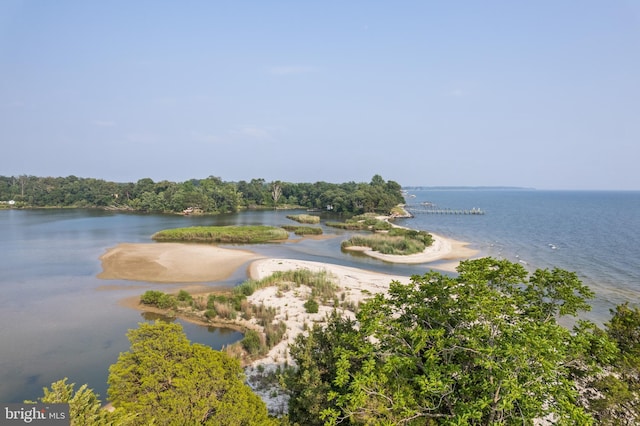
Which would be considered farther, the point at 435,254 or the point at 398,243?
the point at 398,243

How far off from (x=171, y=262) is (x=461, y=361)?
1412 inches

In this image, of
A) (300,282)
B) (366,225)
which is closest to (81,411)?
(300,282)

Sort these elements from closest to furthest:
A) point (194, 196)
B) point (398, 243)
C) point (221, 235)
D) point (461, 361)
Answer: point (461, 361), point (398, 243), point (221, 235), point (194, 196)

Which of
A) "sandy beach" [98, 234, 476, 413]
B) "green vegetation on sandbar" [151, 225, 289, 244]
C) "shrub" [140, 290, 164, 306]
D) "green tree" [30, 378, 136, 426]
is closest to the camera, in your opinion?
"green tree" [30, 378, 136, 426]

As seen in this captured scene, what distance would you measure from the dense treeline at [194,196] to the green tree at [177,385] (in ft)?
271

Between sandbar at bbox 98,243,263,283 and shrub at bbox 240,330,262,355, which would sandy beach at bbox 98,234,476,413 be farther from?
shrub at bbox 240,330,262,355

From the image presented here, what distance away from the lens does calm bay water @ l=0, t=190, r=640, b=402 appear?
56.7ft

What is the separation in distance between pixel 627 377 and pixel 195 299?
24.9 metres

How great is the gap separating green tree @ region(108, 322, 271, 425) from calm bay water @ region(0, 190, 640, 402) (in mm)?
8142

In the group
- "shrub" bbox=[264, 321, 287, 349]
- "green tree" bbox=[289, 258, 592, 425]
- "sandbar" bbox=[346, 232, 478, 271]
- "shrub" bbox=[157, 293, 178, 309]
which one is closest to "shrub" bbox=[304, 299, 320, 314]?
"shrub" bbox=[264, 321, 287, 349]

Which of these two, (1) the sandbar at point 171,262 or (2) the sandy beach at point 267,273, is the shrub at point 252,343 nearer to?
(2) the sandy beach at point 267,273

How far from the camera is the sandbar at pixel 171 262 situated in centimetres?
3212

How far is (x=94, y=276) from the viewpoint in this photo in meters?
32.1

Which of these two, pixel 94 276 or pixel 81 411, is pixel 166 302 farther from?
pixel 81 411
